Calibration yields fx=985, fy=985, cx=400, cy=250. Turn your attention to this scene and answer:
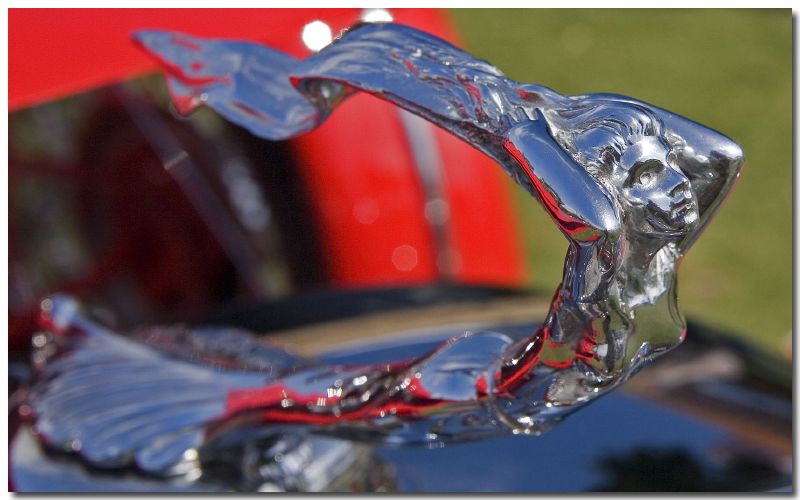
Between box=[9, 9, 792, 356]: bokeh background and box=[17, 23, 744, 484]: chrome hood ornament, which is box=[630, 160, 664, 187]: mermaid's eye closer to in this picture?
box=[17, 23, 744, 484]: chrome hood ornament

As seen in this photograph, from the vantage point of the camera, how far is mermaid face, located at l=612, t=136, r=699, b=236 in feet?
1.47

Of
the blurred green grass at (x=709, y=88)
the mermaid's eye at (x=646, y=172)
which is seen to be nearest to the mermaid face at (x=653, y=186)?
the mermaid's eye at (x=646, y=172)

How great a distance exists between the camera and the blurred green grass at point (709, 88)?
2.75 meters

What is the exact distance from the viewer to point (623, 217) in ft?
1.46

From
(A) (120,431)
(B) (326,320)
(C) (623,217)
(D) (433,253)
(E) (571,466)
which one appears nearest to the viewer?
(C) (623,217)

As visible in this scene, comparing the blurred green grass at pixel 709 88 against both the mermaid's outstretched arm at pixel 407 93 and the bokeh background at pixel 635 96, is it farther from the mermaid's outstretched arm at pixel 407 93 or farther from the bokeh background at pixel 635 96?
the mermaid's outstretched arm at pixel 407 93

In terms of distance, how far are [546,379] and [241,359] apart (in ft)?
1.00

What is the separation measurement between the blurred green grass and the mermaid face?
2198 millimetres

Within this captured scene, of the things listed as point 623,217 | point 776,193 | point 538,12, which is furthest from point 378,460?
point 538,12

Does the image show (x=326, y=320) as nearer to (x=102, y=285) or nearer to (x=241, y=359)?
(x=241, y=359)

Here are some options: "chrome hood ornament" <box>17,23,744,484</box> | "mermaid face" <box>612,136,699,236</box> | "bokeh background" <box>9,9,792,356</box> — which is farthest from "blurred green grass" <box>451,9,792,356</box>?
"mermaid face" <box>612,136,699,236</box>

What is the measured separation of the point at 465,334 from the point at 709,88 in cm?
319

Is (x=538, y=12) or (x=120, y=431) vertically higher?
(x=538, y=12)

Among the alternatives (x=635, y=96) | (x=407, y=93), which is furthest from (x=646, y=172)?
(x=635, y=96)
